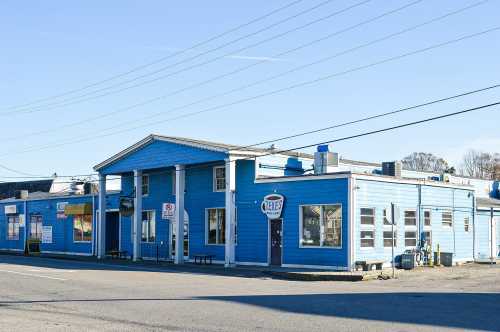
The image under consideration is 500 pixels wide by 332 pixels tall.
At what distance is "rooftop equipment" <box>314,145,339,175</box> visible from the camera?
3234 centimetres

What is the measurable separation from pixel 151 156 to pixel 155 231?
15.1ft

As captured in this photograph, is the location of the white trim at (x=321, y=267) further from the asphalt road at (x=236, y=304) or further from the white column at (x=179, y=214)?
the white column at (x=179, y=214)

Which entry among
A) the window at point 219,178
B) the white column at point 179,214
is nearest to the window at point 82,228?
the white column at point 179,214

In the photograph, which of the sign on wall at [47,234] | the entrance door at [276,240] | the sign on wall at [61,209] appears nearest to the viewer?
the entrance door at [276,240]

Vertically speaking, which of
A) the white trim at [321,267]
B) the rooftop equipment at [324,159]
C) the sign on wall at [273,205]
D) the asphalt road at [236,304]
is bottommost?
the white trim at [321,267]

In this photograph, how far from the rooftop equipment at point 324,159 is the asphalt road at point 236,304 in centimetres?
907

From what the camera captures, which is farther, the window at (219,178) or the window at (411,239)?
the window at (219,178)

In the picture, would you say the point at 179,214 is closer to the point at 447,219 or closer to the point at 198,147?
the point at 198,147

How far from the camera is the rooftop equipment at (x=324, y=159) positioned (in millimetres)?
32344

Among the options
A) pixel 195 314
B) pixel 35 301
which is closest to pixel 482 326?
pixel 195 314

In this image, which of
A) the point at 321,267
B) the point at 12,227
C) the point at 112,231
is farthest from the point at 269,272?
the point at 12,227

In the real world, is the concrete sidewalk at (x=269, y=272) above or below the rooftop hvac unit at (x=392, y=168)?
below

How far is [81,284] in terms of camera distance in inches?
823

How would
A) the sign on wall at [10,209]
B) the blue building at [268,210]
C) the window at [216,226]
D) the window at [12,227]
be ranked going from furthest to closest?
the window at [12,227] → the sign on wall at [10,209] → the window at [216,226] → the blue building at [268,210]
